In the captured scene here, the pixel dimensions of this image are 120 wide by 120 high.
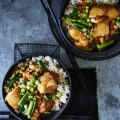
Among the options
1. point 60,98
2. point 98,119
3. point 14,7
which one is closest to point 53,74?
point 60,98

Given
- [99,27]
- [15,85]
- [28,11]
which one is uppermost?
[99,27]

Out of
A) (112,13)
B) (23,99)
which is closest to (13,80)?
(23,99)

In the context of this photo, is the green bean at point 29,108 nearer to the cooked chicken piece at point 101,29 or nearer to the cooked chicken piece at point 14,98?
the cooked chicken piece at point 14,98

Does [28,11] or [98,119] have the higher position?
[28,11]

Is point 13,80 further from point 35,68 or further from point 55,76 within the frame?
point 55,76

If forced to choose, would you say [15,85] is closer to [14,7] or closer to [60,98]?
[60,98]

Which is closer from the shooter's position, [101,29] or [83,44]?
[101,29]
